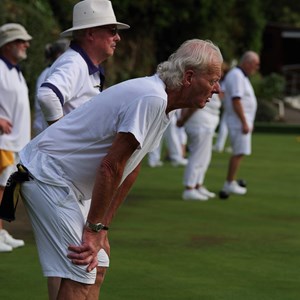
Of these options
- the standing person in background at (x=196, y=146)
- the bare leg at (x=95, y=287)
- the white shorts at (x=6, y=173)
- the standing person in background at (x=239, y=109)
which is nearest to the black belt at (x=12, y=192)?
the bare leg at (x=95, y=287)

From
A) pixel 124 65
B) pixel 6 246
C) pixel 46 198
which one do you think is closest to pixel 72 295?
pixel 46 198

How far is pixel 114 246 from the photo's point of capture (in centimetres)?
994

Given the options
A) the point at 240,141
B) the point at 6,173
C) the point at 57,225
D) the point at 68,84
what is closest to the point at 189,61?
the point at 57,225

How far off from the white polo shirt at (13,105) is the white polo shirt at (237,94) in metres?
4.93

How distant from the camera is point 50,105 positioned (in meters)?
7.33

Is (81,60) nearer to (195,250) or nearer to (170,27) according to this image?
(195,250)

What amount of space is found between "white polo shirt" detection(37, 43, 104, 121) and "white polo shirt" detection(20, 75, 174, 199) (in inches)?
70.8

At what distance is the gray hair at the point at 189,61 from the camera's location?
204 inches

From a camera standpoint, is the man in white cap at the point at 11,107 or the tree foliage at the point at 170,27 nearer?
the man in white cap at the point at 11,107

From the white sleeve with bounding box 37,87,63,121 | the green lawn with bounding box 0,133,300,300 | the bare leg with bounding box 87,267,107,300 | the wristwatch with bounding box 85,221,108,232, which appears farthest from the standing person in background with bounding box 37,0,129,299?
the wristwatch with bounding box 85,221,108,232

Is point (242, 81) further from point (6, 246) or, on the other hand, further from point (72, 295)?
point (72, 295)

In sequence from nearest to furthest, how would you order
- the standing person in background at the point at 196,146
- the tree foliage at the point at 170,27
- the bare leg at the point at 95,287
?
the bare leg at the point at 95,287
the standing person in background at the point at 196,146
the tree foliage at the point at 170,27

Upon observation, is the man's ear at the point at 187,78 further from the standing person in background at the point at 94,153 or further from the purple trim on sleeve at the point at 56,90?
the purple trim on sleeve at the point at 56,90

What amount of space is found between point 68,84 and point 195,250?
2844mm
